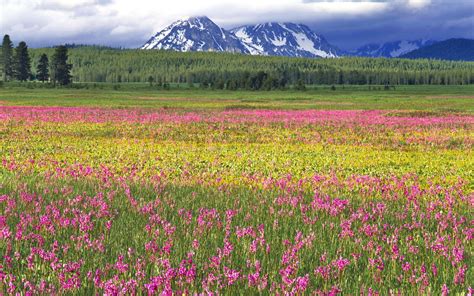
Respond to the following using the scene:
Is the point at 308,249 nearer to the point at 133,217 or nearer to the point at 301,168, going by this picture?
the point at 133,217

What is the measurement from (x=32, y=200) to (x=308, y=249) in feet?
17.3

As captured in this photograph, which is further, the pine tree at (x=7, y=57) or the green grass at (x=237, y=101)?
the pine tree at (x=7, y=57)

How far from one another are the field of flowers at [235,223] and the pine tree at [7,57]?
14184 cm

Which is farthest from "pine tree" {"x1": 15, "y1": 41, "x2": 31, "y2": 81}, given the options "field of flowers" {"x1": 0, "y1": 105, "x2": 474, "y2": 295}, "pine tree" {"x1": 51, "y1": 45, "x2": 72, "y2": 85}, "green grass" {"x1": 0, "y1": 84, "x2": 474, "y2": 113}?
"field of flowers" {"x1": 0, "y1": 105, "x2": 474, "y2": 295}

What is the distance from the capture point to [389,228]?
308 inches

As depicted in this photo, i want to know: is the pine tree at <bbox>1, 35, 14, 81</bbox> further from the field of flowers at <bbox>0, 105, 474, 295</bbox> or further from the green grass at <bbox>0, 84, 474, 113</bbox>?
the field of flowers at <bbox>0, 105, 474, 295</bbox>

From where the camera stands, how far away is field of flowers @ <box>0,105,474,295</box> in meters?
4.98

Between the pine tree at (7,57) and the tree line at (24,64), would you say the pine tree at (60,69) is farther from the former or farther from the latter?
the pine tree at (7,57)

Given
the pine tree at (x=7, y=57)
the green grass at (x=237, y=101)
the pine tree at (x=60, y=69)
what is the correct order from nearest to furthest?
the green grass at (x=237, y=101), the pine tree at (x=60, y=69), the pine tree at (x=7, y=57)

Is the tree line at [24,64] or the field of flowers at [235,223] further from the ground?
the tree line at [24,64]

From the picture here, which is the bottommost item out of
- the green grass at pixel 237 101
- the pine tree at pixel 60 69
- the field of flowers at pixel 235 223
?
the field of flowers at pixel 235 223

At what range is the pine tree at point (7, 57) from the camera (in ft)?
489

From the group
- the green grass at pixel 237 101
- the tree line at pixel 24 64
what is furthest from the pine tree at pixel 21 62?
the green grass at pixel 237 101

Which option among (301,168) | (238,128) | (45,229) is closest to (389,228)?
(45,229)
